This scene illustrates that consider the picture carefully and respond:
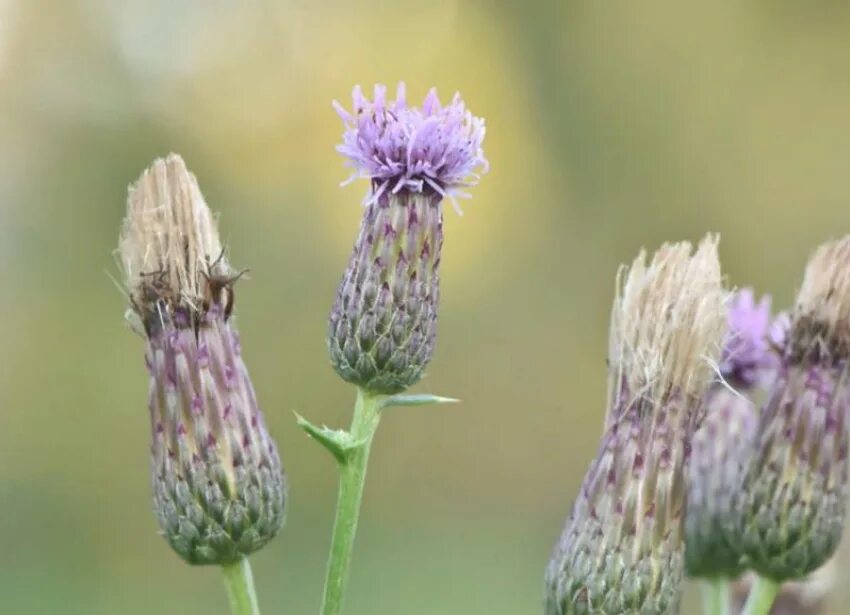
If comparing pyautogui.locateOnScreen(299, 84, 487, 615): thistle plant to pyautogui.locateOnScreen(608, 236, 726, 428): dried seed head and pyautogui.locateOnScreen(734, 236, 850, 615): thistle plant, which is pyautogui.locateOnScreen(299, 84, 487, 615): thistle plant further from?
pyautogui.locateOnScreen(734, 236, 850, 615): thistle plant

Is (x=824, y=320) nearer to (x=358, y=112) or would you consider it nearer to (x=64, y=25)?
(x=358, y=112)

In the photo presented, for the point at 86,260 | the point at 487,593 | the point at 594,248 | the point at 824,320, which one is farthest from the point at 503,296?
the point at 824,320

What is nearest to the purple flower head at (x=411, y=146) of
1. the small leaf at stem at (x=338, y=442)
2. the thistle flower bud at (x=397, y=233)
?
the thistle flower bud at (x=397, y=233)

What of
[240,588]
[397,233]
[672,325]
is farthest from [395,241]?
[240,588]

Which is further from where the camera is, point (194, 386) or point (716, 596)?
point (716, 596)

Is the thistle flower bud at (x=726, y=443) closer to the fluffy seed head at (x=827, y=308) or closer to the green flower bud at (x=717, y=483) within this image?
the green flower bud at (x=717, y=483)

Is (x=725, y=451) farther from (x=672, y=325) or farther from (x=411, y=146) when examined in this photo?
(x=411, y=146)
